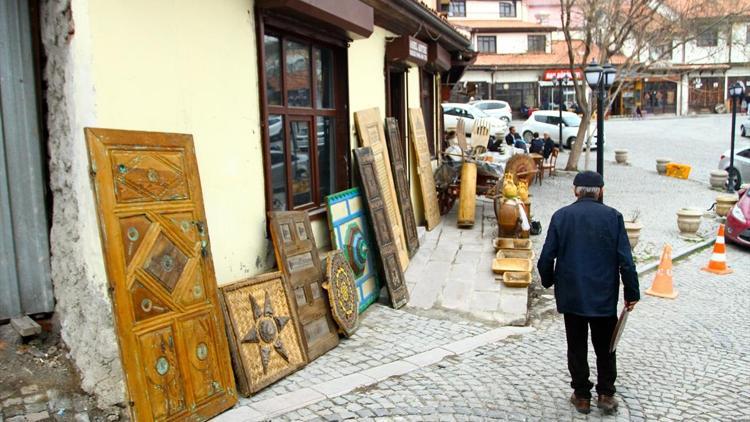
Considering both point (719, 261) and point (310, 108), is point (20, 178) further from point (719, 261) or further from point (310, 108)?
point (719, 261)

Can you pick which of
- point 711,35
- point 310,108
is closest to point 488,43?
point 711,35

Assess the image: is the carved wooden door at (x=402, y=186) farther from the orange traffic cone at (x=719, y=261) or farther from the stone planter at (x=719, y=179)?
the stone planter at (x=719, y=179)

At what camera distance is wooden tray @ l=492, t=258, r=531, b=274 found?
26.2 feet

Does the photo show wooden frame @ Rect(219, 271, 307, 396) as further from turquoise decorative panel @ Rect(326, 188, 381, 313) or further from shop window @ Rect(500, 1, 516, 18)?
shop window @ Rect(500, 1, 516, 18)

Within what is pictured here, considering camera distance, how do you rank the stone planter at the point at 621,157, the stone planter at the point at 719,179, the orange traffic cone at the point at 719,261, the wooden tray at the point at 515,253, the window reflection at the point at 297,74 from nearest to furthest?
the window reflection at the point at 297,74 < the wooden tray at the point at 515,253 < the orange traffic cone at the point at 719,261 < the stone planter at the point at 719,179 < the stone planter at the point at 621,157

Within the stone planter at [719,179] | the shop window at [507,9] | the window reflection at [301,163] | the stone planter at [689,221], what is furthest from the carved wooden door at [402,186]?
the shop window at [507,9]

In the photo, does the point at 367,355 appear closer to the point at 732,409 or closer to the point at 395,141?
the point at 732,409

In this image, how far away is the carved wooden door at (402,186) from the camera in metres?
8.80

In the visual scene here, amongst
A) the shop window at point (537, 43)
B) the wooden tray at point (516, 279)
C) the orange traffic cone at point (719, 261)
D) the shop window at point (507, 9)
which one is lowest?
the orange traffic cone at point (719, 261)

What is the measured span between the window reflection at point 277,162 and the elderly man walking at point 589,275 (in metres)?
2.79

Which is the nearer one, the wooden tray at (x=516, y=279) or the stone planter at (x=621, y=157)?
the wooden tray at (x=516, y=279)

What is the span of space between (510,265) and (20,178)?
5.72 metres

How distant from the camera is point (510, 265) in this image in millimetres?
8117

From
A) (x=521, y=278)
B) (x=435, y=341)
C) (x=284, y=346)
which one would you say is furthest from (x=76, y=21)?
(x=521, y=278)
